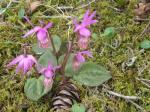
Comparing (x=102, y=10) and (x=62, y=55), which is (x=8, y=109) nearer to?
(x=62, y=55)

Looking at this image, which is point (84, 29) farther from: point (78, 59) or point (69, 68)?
point (69, 68)

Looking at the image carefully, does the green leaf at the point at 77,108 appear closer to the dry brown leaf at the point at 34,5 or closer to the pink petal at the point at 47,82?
the pink petal at the point at 47,82

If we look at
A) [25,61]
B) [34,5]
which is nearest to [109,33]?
[34,5]

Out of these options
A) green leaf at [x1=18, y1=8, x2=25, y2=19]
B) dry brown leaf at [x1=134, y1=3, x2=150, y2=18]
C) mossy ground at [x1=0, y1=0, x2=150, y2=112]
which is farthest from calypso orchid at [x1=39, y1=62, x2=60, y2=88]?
dry brown leaf at [x1=134, y1=3, x2=150, y2=18]

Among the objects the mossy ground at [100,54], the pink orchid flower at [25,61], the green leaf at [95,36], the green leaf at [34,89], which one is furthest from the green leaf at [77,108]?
the green leaf at [95,36]

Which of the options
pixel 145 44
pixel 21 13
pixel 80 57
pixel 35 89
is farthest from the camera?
pixel 21 13

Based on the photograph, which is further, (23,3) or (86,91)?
(23,3)

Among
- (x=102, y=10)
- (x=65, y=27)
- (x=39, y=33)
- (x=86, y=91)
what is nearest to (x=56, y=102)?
(x=86, y=91)
